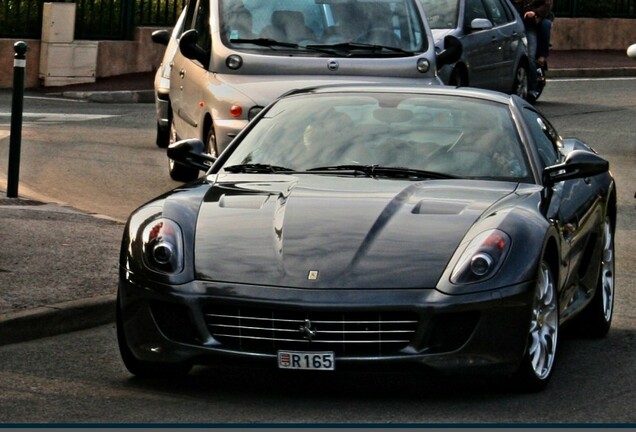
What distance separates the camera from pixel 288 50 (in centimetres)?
1490

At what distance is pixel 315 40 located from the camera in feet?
49.4

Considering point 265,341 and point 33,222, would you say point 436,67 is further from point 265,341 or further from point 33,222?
point 265,341

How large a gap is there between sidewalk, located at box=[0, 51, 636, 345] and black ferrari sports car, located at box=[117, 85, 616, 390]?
1043 mm

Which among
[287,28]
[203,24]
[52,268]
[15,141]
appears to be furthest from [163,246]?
[203,24]

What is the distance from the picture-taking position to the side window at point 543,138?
349 inches

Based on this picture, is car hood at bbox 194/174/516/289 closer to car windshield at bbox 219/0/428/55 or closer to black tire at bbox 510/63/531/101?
car windshield at bbox 219/0/428/55

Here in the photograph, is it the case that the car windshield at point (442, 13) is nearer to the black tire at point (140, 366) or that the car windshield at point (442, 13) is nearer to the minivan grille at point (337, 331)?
the black tire at point (140, 366)

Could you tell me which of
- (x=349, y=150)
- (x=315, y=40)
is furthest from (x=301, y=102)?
(x=315, y=40)

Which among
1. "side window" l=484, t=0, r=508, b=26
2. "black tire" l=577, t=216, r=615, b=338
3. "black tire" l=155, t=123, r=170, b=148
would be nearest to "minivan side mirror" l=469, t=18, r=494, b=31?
"side window" l=484, t=0, r=508, b=26

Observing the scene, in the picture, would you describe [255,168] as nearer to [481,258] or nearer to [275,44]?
[481,258]

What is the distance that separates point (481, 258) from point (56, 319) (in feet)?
8.74

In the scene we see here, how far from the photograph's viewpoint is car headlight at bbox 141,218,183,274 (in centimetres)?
752

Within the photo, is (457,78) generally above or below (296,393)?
below

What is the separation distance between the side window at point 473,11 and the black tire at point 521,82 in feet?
3.90
